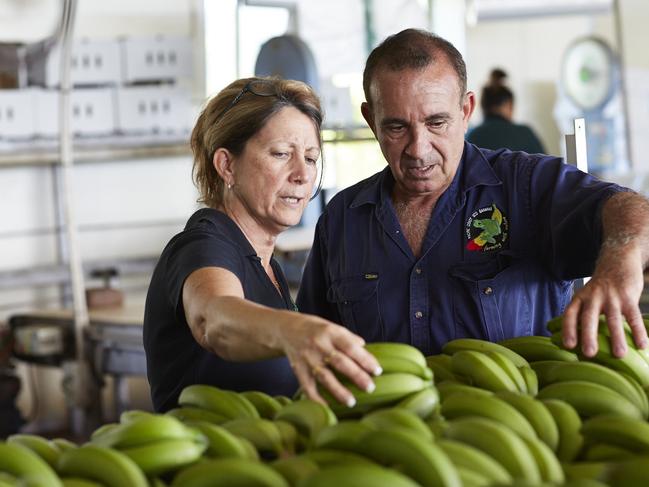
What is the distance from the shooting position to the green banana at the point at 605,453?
1.30 meters

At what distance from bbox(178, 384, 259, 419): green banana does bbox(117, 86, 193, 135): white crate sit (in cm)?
402

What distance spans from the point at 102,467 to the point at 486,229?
132cm

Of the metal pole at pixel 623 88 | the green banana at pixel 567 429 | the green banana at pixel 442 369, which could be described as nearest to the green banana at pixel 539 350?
the green banana at pixel 442 369

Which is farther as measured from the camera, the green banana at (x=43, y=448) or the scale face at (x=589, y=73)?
the scale face at (x=589, y=73)

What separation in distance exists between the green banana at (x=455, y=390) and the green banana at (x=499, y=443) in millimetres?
178

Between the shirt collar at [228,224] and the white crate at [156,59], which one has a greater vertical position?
the white crate at [156,59]

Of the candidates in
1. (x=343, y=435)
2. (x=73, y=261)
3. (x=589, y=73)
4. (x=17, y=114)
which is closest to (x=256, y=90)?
(x=343, y=435)

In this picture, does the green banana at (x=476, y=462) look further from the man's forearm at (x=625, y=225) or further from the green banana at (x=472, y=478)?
the man's forearm at (x=625, y=225)

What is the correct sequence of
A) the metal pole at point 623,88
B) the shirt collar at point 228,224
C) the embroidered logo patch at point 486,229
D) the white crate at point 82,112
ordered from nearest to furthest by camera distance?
the shirt collar at point 228,224 < the embroidered logo patch at point 486,229 < the white crate at point 82,112 < the metal pole at point 623,88

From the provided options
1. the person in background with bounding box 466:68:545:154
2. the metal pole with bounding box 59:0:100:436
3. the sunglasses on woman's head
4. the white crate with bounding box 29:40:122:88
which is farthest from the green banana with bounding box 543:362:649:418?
the white crate with bounding box 29:40:122:88

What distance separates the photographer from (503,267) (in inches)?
90.9

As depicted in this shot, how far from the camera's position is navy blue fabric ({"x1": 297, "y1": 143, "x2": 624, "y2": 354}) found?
7.50ft

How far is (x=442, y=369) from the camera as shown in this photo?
172 cm

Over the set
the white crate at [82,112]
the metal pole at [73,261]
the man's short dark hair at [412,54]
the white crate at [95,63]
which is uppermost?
the white crate at [95,63]
